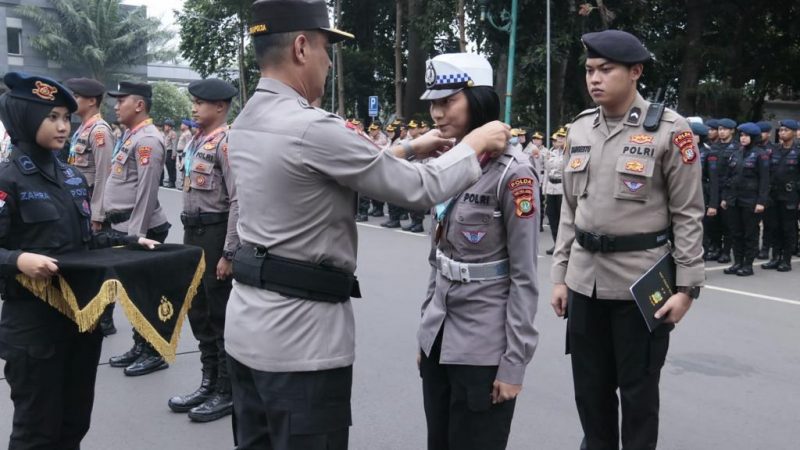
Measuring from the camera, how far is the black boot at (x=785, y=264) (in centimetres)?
1000

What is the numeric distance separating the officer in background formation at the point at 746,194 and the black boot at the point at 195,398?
24.0 feet

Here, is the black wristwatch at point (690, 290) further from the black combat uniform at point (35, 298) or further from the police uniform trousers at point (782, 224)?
the police uniform trousers at point (782, 224)

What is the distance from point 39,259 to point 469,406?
1760 mm

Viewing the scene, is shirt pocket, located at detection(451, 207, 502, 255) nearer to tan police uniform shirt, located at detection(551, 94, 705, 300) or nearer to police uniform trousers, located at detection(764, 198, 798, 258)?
tan police uniform shirt, located at detection(551, 94, 705, 300)

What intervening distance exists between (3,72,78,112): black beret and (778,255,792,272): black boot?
937cm

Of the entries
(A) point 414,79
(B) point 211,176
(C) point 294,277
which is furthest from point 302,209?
(A) point 414,79

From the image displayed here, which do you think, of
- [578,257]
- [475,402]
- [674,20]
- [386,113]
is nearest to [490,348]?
[475,402]

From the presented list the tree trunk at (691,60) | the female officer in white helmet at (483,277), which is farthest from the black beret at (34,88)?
the tree trunk at (691,60)

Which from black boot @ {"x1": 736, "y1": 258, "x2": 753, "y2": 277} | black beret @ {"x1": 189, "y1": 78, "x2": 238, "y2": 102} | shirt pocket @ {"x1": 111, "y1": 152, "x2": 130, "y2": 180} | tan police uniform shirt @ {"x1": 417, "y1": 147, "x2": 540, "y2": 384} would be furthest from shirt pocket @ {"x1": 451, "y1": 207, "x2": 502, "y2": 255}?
black boot @ {"x1": 736, "y1": 258, "x2": 753, "y2": 277}

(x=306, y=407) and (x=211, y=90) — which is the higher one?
(x=211, y=90)

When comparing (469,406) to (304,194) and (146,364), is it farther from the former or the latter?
(146,364)

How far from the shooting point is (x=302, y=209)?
2.17 m

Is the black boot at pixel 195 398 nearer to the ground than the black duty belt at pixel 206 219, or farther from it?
nearer to the ground

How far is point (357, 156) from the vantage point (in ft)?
6.91
